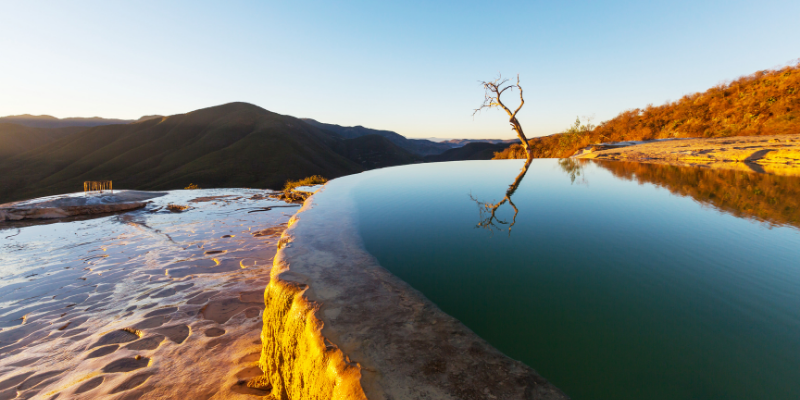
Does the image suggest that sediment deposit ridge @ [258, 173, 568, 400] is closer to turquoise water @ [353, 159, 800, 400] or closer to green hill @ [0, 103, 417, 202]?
turquoise water @ [353, 159, 800, 400]

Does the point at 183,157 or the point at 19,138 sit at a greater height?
the point at 19,138

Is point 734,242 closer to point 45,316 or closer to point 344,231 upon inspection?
point 344,231

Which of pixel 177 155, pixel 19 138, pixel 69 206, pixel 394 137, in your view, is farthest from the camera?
pixel 394 137

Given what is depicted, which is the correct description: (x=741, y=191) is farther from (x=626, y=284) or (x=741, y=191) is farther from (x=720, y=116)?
(x=720, y=116)

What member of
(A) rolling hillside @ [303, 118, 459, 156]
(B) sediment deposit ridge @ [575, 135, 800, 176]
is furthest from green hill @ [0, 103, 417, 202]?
(A) rolling hillside @ [303, 118, 459, 156]

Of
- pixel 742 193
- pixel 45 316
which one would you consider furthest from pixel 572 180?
pixel 45 316

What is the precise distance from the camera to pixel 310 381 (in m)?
1.55

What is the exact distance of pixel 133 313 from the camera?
3.04 metres

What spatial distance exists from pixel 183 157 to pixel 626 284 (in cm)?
8434

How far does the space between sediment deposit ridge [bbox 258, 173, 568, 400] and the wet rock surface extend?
62 centimetres

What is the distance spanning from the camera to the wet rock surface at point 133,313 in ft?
7.01

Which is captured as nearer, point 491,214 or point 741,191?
point 491,214

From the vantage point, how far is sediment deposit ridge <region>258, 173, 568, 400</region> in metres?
1.28

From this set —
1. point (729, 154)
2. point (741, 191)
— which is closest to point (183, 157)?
point (741, 191)
